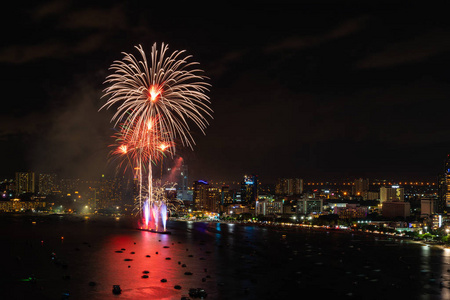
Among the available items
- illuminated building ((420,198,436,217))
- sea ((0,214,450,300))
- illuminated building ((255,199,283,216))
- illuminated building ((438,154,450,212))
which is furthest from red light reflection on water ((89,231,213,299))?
illuminated building ((438,154,450,212))

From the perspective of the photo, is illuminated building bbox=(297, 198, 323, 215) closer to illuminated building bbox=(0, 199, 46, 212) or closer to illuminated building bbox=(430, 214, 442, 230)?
illuminated building bbox=(430, 214, 442, 230)

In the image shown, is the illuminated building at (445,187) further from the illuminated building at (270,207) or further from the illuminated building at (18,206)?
the illuminated building at (18,206)

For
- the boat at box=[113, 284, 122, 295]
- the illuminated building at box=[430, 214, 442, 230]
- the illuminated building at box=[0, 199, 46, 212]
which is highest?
the boat at box=[113, 284, 122, 295]

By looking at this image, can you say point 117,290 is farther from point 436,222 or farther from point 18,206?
point 18,206

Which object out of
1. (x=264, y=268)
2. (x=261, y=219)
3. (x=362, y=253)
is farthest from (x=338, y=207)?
(x=264, y=268)

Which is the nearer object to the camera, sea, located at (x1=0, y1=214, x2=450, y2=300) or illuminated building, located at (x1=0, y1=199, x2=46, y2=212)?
sea, located at (x1=0, y1=214, x2=450, y2=300)

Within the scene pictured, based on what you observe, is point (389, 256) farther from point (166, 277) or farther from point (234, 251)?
point (166, 277)

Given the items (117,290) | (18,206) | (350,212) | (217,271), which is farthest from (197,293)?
(18,206)

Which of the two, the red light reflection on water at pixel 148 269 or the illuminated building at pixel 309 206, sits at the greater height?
the red light reflection on water at pixel 148 269

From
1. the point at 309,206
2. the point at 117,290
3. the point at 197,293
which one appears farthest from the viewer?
the point at 309,206

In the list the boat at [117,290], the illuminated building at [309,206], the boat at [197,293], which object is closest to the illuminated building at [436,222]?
the illuminated building at [309,206]
